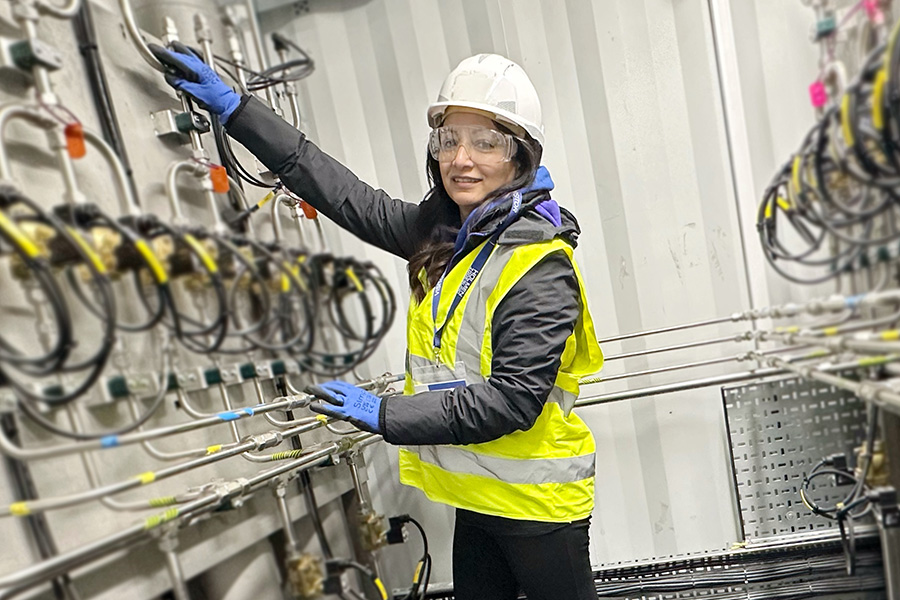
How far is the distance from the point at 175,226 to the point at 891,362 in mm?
793

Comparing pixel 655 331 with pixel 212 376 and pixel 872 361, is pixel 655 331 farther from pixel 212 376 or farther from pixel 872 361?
pixel 212 376

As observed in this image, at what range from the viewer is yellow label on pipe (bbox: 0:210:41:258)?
0.47 m

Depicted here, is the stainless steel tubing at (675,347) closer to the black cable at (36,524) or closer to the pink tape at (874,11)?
the pink tape at (874,11)

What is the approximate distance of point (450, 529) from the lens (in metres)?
1.19

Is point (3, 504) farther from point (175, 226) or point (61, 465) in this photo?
point (175, 226)

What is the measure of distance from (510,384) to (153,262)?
1.94 ft

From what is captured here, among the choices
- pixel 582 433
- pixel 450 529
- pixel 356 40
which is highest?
pixel 356 40

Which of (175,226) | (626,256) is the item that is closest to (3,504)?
(175,226)

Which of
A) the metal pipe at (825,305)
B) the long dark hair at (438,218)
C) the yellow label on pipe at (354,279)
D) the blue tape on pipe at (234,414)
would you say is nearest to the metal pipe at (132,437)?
the blue tape on pipe at (234,414)

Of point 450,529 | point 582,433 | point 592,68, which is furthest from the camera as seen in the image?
point 592,68

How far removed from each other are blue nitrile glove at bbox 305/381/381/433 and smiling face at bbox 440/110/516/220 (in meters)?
0.38

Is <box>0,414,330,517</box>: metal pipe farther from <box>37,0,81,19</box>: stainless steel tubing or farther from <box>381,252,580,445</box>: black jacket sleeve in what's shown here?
<box>37,0,81,19</box>: stainless steel tubing

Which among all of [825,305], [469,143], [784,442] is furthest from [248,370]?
[784,442]

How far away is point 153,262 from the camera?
53 cm
